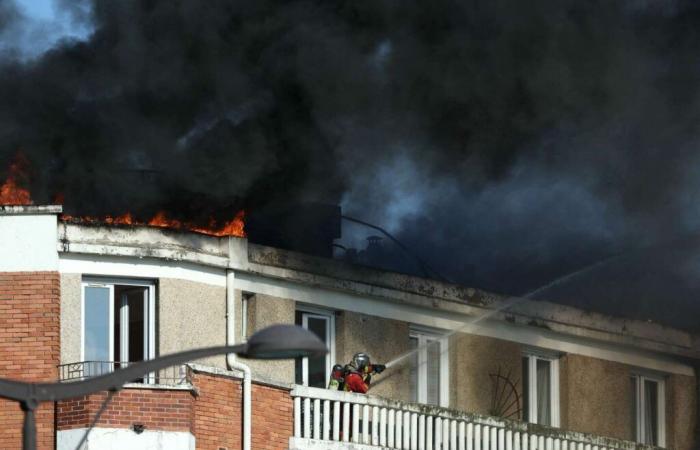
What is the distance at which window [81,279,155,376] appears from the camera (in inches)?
1351

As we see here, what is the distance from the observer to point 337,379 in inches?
1436

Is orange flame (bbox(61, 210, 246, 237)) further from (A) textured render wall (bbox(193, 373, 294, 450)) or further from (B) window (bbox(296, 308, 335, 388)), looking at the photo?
(A) textured render wall (bbox(193, 373, 294, 450))

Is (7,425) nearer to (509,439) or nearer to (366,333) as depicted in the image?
(366,333)

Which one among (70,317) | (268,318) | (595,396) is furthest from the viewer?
(595,396)

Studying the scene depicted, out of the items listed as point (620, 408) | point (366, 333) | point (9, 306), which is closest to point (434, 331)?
point (366, 333)

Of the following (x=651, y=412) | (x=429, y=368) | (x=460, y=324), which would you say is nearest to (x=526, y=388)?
(x=460, y=324)

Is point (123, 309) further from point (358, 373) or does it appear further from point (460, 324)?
point (460, 324)

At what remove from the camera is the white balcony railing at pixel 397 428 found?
117 ft

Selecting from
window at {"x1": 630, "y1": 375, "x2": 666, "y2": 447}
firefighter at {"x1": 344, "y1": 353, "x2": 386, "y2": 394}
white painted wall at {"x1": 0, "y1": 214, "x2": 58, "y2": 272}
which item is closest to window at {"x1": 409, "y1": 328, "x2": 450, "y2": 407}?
firefighter at {"x1": 344, "y1": 353, "x2": 386, "y2": 394}

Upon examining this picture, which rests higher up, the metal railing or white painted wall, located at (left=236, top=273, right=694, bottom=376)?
white painted wall, located at (left=236, top=273, right=694, bottom=376)

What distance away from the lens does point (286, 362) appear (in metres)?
36.9

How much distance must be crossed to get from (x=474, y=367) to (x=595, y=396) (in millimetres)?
3351

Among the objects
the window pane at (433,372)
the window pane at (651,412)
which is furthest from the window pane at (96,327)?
the window pane at (651,412)

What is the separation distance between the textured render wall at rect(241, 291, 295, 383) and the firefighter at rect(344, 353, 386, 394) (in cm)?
96
